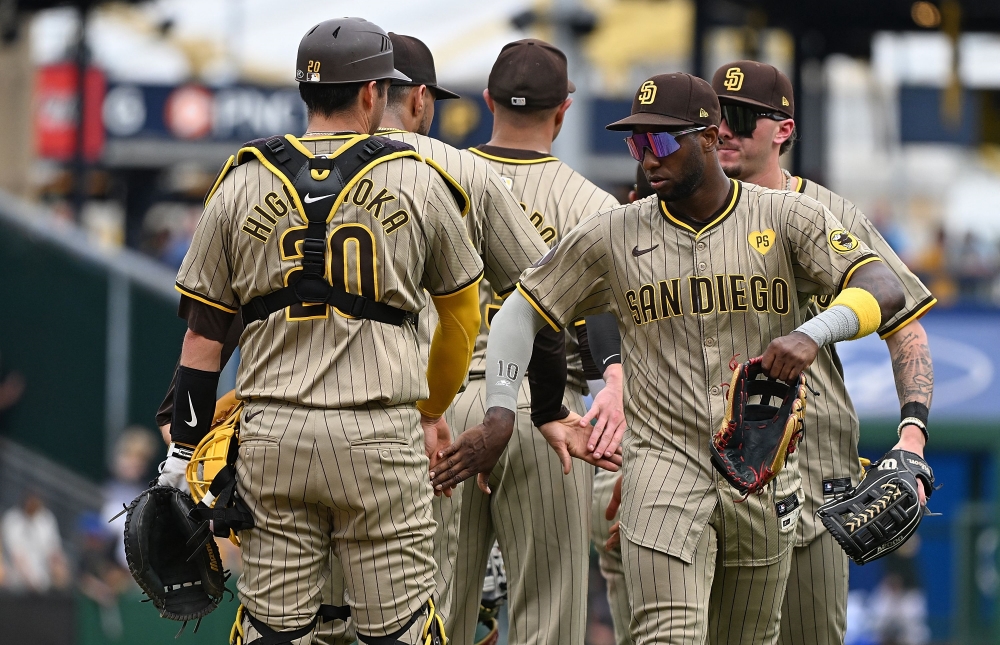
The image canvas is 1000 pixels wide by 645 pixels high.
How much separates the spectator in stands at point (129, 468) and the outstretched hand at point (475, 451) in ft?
24.5

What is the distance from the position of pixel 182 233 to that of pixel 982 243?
12553 mm

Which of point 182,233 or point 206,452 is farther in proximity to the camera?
point 182,233

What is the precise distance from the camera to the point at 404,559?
188 inches

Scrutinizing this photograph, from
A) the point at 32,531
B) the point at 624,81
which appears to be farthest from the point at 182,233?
the point at 624,81

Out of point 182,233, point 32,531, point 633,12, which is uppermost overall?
point 633,12

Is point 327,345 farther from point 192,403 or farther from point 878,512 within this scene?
point 878,512

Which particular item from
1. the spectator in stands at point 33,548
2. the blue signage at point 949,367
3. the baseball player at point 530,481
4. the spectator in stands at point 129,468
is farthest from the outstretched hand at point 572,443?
the blue signage at point 949,367

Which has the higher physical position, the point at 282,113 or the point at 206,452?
the point at 282,113

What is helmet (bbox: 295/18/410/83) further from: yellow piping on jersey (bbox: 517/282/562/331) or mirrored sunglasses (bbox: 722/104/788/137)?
mirrored sunglasses (bbox: 722/104/788/137)

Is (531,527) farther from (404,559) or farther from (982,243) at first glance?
(982,243)

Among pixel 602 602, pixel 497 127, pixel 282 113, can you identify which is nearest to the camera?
pixel 497 127

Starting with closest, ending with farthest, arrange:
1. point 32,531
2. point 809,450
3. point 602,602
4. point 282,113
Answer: point 809,450 → point 602,602 → point 32,531 → point 282,113

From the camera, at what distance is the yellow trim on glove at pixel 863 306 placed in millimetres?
4680

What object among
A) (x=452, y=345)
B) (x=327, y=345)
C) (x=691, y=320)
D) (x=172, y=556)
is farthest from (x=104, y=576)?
(x=691, y=320)
